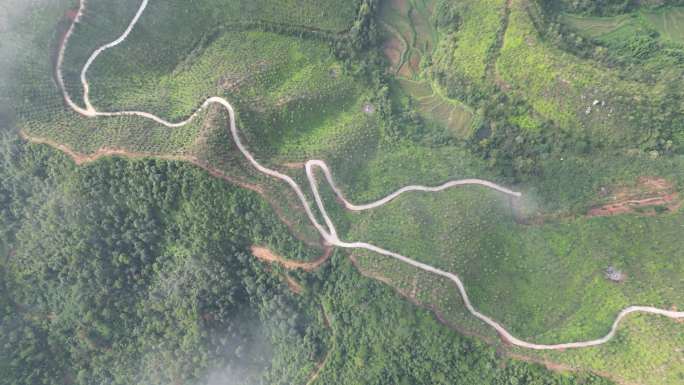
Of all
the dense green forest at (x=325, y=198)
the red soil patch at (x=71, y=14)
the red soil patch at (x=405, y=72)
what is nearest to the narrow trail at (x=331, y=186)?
the red soil patch at (x=71, y=14)

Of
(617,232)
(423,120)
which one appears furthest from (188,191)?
(617,232)

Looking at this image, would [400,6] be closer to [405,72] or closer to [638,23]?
[405,72]

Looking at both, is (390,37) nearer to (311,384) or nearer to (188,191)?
(188,191)

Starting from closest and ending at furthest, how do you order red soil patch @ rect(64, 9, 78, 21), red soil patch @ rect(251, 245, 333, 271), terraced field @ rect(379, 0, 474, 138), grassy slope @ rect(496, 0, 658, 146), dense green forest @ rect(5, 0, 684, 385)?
dense green forest @ rect(5, 0, 684, 385) < red soil patch @ rect(251, 245, 333, 271) < grassy slope @ rect(496, 0, 658, 146) < red soil patch @ rect(64, 9, 78, 21) < terraced field @ rect(379, 0, 474, 138)

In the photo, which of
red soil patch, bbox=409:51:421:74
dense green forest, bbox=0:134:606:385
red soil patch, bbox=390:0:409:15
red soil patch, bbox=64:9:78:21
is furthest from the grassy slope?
red soil patch, bbox=64:9:78:21

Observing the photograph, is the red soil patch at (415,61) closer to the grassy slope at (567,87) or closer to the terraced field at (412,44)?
the terraced field at (412,44)

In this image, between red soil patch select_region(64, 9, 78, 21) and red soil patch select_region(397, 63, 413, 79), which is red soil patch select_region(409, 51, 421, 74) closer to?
red soil patch select_region(397, 63, 413, 79)

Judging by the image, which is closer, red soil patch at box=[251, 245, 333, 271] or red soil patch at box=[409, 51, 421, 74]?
red soil patch at box=[251, 245, 333, 271]
